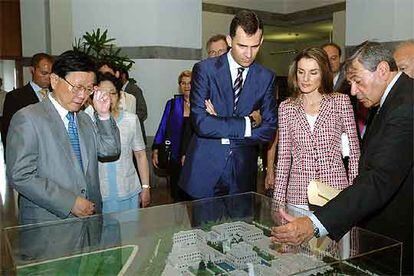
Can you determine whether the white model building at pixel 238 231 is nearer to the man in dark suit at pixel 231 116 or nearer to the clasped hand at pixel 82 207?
the man in dark suit at pixel 231 116

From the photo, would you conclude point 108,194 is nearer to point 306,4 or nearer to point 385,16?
point 385,16

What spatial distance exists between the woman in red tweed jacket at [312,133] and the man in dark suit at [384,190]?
628mm

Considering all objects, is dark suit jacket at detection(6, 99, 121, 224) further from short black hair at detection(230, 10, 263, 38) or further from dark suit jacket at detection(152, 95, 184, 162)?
dark suit jacket at detection(152, 95, 184, 162)

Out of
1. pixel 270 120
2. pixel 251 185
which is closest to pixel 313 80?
pixel 270 120

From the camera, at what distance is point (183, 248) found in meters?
1.67

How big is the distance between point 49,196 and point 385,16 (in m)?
4.75

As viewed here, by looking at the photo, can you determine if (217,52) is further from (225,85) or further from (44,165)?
(44,165)

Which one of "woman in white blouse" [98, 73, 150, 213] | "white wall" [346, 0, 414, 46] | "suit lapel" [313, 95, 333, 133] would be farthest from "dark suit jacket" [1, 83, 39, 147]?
"white wall" [346, 0, 414, 46]

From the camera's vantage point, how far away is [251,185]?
8.00 feet

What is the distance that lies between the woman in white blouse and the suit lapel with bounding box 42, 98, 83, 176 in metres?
0.62

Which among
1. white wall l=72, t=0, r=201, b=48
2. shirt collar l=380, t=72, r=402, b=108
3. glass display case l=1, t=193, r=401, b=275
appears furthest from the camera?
white wall l=72, t=0, r=201, b=48

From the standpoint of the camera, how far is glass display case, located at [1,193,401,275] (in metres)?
1.38

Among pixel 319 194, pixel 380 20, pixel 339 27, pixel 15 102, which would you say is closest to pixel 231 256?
pixel 319 194

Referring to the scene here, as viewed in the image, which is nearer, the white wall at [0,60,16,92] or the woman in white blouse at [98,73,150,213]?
the woman in white blouse at [98,73,150,213]
